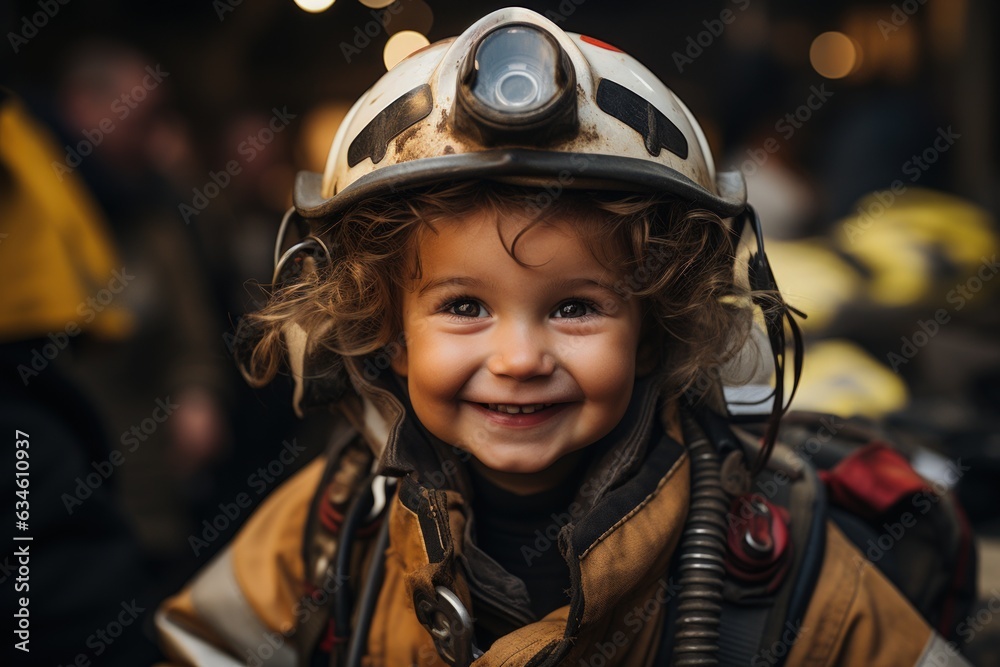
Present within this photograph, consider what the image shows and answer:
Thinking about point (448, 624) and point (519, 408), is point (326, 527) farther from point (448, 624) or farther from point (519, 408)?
point (519, 408)

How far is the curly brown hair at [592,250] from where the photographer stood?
62.8 inches

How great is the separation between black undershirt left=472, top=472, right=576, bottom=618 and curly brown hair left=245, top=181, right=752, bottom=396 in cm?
Result: 33

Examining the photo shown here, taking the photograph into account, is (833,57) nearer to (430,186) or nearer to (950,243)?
(950,243)

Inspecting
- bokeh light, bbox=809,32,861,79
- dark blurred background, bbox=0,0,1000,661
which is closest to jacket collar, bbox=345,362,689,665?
dark blurred background, bbox=0,0,1000,661

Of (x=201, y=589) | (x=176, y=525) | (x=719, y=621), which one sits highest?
(x=719, y=621)

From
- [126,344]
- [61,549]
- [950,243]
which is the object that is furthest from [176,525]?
[950,243]

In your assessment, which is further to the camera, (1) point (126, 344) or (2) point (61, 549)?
(1) point (126, 344)

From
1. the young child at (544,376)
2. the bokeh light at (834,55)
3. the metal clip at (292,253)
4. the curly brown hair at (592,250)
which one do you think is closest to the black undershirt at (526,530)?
the young child at (544,376)

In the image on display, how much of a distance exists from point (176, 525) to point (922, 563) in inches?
143

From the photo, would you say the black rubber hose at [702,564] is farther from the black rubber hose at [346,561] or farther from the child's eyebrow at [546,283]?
the black rubber hose at [346,561]

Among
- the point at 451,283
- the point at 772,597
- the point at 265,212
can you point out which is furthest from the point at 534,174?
the point at 265,212

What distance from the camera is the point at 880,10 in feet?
24.4

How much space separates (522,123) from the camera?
4.84 ft

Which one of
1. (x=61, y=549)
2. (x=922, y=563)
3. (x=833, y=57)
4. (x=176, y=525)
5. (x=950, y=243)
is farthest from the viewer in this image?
(x=833, y=57)
